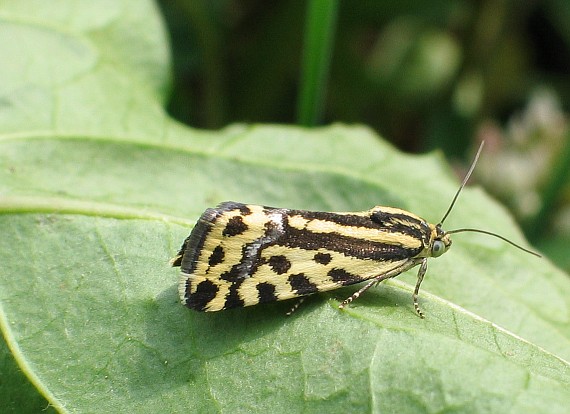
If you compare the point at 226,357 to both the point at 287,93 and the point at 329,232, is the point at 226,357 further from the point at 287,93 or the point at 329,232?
the point at 287,93

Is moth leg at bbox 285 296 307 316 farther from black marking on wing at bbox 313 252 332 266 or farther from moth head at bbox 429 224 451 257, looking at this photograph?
moth head at bbox 429 224 451 257

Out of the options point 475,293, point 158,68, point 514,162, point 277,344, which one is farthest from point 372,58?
point 277,344

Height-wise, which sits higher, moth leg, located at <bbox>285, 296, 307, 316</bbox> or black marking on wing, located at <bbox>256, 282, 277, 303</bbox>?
black marking on wing, located at <bbox>256, 282, 277, 303</bbox>

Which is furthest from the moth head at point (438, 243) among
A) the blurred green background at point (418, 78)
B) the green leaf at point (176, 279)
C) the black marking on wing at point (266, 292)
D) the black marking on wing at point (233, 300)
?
the blurred green background at point (418, 78)

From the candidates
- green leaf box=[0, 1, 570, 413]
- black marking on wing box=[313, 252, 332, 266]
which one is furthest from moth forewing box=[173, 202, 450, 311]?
green leaf box=[0, 1, 570, 413]

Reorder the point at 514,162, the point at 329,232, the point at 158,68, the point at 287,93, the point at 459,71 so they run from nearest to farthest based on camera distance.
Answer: the point at 329,232 < the point at 158,68 < the point at 514,162 < the point at 287,93 < the point at 459,71

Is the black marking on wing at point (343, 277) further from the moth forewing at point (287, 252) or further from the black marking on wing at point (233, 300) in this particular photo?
the black marking on wing at point (233, 300)

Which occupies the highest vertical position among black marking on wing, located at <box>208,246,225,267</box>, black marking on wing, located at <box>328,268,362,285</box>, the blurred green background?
black marking on wing, located at <box>208,246,225,267</box>

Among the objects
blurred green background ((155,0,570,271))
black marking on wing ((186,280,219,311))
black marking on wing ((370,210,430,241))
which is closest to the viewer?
black marking on wing ((186,280,219,311))
